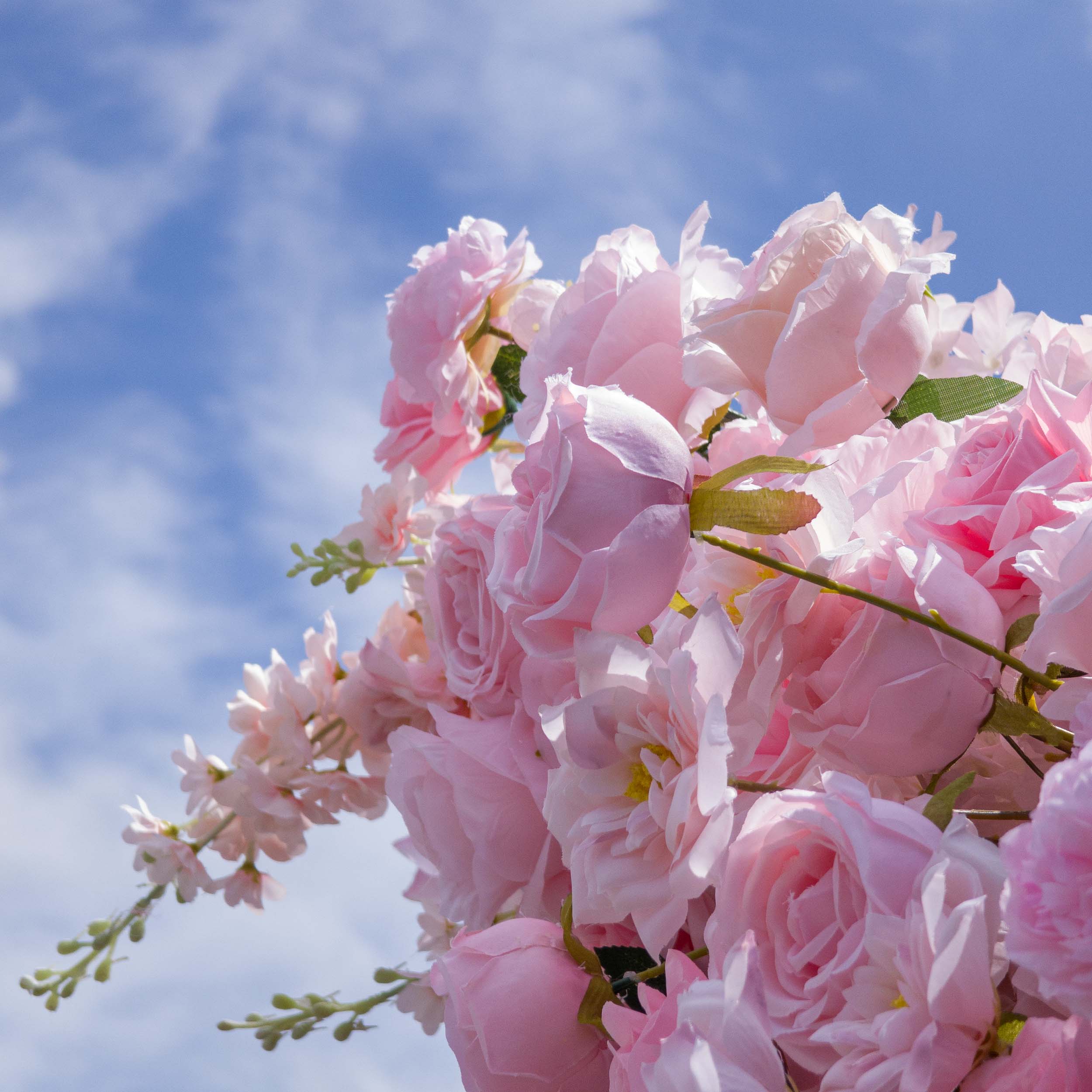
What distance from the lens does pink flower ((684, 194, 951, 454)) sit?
0.47 metres

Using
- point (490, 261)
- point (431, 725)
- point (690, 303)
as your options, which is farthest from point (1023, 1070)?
point (490, 261)

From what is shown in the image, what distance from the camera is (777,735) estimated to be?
0.46 m

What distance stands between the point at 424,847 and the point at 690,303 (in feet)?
1.18

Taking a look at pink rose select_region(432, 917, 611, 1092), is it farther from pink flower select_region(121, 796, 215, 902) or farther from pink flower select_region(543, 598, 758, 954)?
pink flower select_region(121, 796, 215, 902)

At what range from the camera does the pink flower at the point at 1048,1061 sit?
0.29 m

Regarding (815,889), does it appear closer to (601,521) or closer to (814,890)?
(814,890)

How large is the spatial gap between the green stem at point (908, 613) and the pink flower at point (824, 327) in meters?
0.08

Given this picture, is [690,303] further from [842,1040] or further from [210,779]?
[210,779]

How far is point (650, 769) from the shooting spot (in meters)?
0.39

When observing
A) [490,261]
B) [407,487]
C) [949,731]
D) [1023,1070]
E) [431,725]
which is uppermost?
[490,261]

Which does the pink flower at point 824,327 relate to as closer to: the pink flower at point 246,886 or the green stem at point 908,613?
Answer: the green stem at point 908,613

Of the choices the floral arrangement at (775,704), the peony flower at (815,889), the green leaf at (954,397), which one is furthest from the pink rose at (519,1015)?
the green leaf at (954,397)

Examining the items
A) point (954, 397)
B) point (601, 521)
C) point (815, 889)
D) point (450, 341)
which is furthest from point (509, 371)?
point (815, 889)

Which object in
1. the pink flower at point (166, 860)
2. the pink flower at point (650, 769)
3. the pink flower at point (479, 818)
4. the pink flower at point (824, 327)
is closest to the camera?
the pink flower at point (650, 769)
